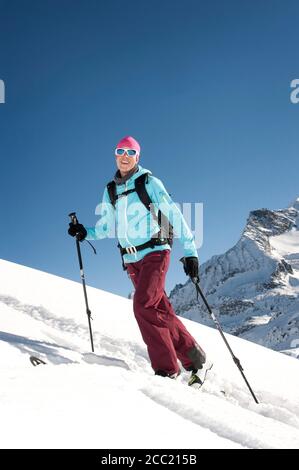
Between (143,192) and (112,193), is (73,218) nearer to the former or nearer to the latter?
(112,193)

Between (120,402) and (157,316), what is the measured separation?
2517 mm

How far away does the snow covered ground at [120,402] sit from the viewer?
2541 mm

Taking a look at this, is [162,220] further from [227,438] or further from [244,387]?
[227,438]

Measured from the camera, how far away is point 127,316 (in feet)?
29.2

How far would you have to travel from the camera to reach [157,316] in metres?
5.58

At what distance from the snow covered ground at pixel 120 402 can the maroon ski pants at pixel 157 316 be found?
710 millimetres

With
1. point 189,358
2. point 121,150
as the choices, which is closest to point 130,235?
point 121,150

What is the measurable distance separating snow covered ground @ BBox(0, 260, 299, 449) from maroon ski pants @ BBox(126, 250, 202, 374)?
27.9 inches

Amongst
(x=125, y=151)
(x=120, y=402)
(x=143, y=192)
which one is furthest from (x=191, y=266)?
(x=120, y=402)

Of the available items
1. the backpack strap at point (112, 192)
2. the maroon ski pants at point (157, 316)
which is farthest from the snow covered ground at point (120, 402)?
the backpack strap at point (112, 192)

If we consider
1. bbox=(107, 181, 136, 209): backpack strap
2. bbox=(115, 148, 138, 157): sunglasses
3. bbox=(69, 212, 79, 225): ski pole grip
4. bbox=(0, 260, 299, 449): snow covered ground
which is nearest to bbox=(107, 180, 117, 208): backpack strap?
bbox=(107, 181, 136, 209): backpack strap

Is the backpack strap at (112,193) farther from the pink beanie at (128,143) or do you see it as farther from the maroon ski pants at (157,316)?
the maroon ski pants at (157,316)

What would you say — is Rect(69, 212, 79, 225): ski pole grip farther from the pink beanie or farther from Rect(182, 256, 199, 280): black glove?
Rect(182, 256, 199, 280): black glove
